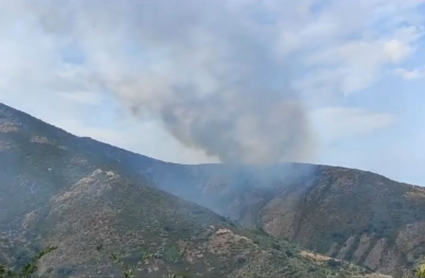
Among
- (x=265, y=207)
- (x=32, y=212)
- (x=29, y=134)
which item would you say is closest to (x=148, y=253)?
(x=32, y=212)

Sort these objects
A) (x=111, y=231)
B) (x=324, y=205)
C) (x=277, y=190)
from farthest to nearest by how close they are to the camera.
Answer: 1. (x=277, y=190)
2. (x=324, y=205)
3. (x=111, y=231)

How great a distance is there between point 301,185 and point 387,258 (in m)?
33.9

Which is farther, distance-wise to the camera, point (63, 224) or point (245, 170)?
point (245, 170)

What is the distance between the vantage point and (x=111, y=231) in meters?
64.6

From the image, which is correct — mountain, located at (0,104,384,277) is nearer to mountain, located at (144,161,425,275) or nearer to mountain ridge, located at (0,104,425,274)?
mountain ridge, located at (0,104,425,274)

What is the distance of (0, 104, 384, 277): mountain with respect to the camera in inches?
2264

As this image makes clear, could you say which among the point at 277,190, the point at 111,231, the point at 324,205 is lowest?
the point at 111,231

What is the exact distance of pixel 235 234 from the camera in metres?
67.0

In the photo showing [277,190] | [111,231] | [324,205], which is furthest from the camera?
[277,190]

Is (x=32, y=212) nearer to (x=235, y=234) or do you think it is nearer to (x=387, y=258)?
(x=235, y=234)

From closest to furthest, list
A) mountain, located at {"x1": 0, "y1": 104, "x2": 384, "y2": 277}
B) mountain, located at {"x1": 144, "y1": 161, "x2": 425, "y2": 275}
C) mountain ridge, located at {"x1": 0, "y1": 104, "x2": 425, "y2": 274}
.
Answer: mountain, located at {"x1": 0, "y1": 104, "x2": 384, "y2": 277} < mountain ridge, located at {"x1": 0, "y1": 104, "x2": 425, "y2": 274} < mountain, located at {"x1": 144, "y1": 161, "x2": 425, "y2": 275}

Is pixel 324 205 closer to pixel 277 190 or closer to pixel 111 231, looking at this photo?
pixel 277 190

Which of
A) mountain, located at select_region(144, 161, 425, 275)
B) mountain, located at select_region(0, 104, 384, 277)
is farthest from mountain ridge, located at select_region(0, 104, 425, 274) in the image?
mountain, located at select_region(0, 104, 384, 277)

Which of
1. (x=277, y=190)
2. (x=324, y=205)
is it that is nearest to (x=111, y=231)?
(x=324, y=205)
